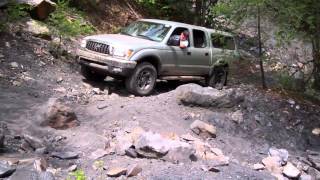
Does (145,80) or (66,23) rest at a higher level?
(66,23)

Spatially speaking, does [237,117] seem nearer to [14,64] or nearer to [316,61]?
[316,61]

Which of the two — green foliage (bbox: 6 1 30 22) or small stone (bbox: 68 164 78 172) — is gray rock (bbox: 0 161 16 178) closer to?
small stone (bbox: 68 164 78 172)

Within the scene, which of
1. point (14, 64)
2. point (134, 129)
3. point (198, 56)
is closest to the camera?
point (134, 129)

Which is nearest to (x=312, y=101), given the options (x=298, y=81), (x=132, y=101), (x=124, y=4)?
(x=298, y=81)

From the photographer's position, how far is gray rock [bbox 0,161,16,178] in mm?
6259

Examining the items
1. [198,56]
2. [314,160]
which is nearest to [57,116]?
[314,160]

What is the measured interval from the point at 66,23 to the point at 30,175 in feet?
25.5

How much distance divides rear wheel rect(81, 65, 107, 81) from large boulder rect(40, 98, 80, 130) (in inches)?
123

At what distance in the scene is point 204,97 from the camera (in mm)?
10578

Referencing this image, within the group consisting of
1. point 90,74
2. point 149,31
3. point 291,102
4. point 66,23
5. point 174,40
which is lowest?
point 291,102

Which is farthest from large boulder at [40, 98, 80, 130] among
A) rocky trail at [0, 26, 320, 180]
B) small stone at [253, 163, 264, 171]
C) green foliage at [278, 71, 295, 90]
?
green foliage at [278, 71, 295, 90]

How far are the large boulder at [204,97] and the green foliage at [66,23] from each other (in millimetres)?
4184

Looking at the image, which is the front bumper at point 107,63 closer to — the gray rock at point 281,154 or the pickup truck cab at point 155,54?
the pickup truck cab at point 155,54

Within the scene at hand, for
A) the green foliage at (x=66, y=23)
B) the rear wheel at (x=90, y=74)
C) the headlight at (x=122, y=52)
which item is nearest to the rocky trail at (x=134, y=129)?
the rear wheel at (x=90, y=74)
